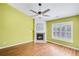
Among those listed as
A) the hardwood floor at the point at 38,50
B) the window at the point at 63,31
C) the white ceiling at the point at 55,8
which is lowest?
the hardwood floor at the point at 38,50

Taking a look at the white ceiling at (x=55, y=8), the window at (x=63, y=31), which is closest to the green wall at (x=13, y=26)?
the white ceiling at (x=55, y=8)

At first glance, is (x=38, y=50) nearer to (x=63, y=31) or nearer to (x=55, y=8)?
(x=63, y=31)

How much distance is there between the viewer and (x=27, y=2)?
2.07m

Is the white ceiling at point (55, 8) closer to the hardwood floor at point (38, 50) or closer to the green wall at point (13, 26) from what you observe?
the green wall at point (13, 26)

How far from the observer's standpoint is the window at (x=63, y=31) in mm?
2105

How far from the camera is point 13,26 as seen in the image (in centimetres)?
214

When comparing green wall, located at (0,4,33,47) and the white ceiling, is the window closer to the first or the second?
the white ceiling

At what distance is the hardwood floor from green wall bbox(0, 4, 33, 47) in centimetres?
13

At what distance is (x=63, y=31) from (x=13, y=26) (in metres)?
1.09

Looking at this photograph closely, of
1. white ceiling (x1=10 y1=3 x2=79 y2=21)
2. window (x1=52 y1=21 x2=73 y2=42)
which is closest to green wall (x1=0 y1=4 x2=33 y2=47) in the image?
white ceiling (x1=10 y1=3 x2=79 y2=21)

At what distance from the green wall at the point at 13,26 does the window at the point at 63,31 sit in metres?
0.54

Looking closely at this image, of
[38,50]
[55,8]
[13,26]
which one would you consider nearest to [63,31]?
[55,8]

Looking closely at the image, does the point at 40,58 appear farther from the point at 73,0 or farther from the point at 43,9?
the point at 73,0

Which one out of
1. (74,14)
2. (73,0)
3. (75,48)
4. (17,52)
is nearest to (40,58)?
(17,52)
